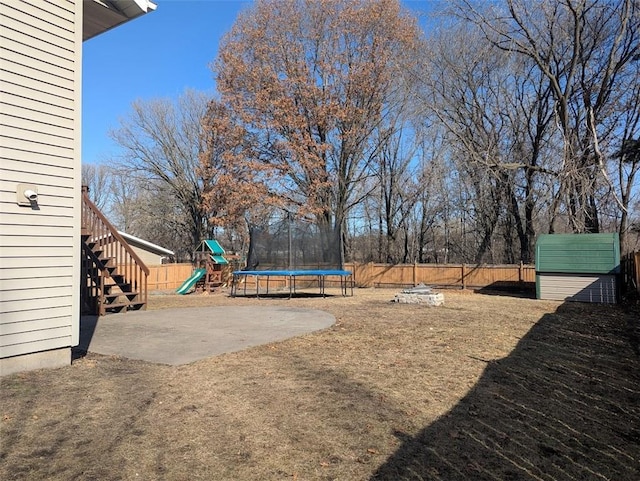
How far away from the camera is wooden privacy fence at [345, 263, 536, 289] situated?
761 inches

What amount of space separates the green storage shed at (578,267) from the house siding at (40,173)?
47.2ft

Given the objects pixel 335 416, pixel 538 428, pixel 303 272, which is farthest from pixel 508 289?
pixel 335 416

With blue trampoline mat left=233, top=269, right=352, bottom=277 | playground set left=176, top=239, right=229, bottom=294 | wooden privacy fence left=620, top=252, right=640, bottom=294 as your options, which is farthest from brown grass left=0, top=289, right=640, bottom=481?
playground set left=176, top=239, right=229, bottom=294

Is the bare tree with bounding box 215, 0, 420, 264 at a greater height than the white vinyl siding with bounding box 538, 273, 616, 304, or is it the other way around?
the bare tree with bounding box 215, 0, 420, 264

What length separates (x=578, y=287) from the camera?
1474cm

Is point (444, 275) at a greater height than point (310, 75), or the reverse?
point (310, 75)

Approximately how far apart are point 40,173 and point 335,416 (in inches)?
159

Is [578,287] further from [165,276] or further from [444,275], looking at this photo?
[165,276]

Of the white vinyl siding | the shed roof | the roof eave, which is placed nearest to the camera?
the roof eave

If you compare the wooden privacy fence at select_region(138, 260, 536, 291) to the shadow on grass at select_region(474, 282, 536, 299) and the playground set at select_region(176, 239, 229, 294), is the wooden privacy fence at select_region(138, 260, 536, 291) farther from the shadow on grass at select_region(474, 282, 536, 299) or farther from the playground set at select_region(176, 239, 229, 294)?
the playground set at select_region(176, 239, 229, 294)

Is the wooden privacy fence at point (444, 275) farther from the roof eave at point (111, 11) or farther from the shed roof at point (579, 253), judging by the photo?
the roof eave at point (111, 11)

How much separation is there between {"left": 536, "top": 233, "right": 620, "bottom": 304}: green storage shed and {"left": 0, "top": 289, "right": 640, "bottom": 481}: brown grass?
8644 millimetres

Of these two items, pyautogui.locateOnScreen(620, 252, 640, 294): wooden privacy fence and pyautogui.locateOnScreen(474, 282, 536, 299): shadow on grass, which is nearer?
pyautogui.locateOnScreen(620, 252, 640, 294): wooden privacy fence

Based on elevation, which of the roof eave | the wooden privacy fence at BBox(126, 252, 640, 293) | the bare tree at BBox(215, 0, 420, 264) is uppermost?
the bare tree at BBox(215, 0, 420, 264)
